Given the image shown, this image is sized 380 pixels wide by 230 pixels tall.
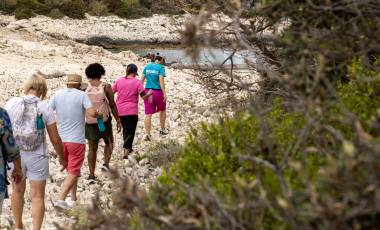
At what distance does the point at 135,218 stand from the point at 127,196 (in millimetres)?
1123

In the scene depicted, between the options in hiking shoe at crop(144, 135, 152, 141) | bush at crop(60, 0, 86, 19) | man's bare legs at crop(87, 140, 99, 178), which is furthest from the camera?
bush at crop(60, 0, 86, 19)

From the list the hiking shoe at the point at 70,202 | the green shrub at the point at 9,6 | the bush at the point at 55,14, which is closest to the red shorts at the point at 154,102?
the hiking shoe at the point at 70,202

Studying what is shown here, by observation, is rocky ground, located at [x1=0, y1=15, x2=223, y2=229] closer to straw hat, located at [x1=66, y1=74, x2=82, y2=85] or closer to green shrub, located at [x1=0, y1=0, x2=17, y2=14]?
straw hat, located at [x1=66, y1=74, x2=82, y2=85]

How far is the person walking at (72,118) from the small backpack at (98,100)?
3.69 ft

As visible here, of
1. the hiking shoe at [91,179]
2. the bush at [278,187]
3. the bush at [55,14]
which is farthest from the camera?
the bush at [55,14]

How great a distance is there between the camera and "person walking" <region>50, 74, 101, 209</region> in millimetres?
7859

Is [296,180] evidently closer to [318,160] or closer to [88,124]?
[318,160]

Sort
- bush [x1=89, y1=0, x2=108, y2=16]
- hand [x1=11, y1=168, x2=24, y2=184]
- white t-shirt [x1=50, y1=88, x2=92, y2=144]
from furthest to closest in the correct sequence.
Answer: bush [x1=89, y1=0, x2=108, y2=16], white t-shirt [x1=50, y1=88, x2=92, y2=144], hand [x1=11, y1=168, x2=24, y2=184]

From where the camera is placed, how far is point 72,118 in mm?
7848

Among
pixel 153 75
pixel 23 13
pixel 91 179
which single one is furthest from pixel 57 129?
pixel 23 13

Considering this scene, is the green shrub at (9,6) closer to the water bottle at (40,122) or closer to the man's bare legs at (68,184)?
the man's bare legs at (68,184)

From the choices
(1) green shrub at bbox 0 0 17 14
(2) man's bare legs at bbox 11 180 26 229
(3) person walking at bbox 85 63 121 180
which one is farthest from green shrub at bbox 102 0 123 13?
(2) man's bare legs at bbox 11 180 26 229

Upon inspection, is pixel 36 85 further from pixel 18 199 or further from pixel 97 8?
pixel 97 8

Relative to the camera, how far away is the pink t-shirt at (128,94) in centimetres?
1084
